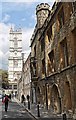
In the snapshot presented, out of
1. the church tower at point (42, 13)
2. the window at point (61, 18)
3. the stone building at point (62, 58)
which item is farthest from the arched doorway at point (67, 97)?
the church tower at point (42, 13)

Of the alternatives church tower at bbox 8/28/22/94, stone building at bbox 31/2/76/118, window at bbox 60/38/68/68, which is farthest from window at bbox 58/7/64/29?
church tower at bbox 8/28/22/94

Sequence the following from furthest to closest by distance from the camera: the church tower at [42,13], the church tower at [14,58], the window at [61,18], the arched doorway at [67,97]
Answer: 1. the church tower at [14,58]
2. the church tower at [42,13]
3. the window at [61,18]
4. the arched doorway at [67,97]

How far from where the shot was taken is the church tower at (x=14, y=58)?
328ft

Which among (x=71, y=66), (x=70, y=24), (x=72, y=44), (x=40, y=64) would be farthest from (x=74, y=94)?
(x=40, y=64)

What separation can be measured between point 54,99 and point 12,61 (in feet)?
274

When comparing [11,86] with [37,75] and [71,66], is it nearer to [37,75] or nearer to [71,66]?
[37,75]

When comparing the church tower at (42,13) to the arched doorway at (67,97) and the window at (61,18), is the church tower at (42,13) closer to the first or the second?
the window at (61,18)

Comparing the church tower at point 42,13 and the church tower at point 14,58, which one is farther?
the church tower at point 14,58

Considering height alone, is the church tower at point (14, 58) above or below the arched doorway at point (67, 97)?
above

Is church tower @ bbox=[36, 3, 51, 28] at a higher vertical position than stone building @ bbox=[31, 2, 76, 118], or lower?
higher

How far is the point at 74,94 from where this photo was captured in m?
15.3

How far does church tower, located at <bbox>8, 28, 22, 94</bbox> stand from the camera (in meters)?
100

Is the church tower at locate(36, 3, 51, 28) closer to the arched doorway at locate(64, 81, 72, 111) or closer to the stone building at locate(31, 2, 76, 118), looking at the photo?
the stone building at locate(31, 2, 76, 118)

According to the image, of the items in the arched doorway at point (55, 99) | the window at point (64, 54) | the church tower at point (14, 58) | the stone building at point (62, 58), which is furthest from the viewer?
the church tower at point (14, 58)
